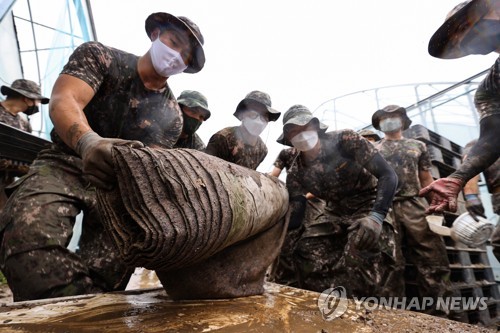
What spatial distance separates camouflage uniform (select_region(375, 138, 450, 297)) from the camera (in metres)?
3.39

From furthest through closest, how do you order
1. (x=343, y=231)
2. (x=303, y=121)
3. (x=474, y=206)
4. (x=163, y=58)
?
(x=343, y=231), (x=303, y=121), (x=474, y=206), (x=163, y=58)

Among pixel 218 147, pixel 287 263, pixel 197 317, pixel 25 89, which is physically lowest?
pixel 287 263

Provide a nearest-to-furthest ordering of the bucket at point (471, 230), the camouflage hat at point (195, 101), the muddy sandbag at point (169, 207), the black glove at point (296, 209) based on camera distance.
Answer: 1. the muddy sandbag at point (169, 207)
2. the bucket at point (471, 230)
3. the black glove at point (296, 209)
4. the camouflage hat at point (195, 101)

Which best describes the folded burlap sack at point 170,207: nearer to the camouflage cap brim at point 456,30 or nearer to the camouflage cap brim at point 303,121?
the camouflage cap brim at point 303,121

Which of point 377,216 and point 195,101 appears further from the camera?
point 195,101

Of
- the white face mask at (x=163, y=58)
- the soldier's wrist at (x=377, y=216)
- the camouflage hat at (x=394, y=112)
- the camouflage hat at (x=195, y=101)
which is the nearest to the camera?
the white face mask at (x=163, y=58)

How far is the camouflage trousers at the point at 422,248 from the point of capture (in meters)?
3.37

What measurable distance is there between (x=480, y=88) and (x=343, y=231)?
1850mm

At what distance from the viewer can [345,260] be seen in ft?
9.36

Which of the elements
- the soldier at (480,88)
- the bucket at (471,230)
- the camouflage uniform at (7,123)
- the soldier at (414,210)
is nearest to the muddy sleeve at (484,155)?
the soldier at (480,88)

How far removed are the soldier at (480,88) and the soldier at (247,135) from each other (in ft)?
6.33

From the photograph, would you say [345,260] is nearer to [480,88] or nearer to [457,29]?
[480,88]

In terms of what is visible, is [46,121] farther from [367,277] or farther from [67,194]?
[367,277]

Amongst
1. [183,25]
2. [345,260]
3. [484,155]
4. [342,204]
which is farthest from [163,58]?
[484,155]
